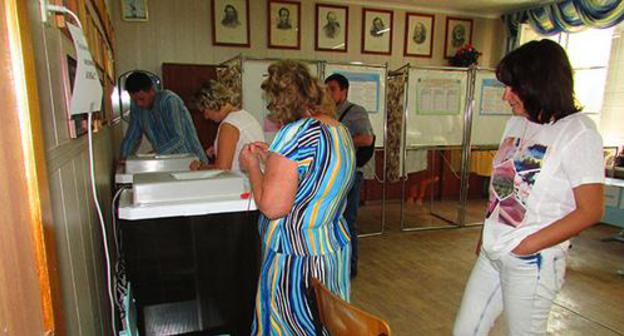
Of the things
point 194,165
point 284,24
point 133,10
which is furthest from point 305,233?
point 284,24

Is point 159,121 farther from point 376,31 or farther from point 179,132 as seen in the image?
point 376,31

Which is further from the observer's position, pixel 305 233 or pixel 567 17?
pixel 567 17

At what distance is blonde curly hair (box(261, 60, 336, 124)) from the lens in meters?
1.22

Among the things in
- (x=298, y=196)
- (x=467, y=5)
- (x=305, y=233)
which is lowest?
(x=305, y=233)

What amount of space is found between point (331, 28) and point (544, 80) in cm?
400

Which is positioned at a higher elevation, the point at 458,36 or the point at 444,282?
the point at 458,36

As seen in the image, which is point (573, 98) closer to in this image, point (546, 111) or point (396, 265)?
point (546, 111)

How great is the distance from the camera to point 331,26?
15.6ft

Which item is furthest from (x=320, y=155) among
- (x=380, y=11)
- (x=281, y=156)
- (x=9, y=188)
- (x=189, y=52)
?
(x=380, y=11)

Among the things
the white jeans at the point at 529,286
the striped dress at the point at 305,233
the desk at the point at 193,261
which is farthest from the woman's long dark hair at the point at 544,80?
the desk at the point at 193,261

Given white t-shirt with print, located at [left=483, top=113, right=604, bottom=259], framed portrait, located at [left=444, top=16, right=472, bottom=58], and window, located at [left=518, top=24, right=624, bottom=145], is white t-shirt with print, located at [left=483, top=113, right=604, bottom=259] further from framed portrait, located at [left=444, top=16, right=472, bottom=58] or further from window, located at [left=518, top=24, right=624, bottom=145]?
framed portrait, located at [left=444, top=16, right=472, bottom=58]

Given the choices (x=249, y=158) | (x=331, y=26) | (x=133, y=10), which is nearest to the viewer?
(x=249, y=158)

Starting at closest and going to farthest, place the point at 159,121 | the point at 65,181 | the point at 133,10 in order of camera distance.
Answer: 1. the point at 65,181
2. the point at 159,121
3. the point at 133,10

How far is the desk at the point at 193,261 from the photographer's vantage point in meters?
1.17
